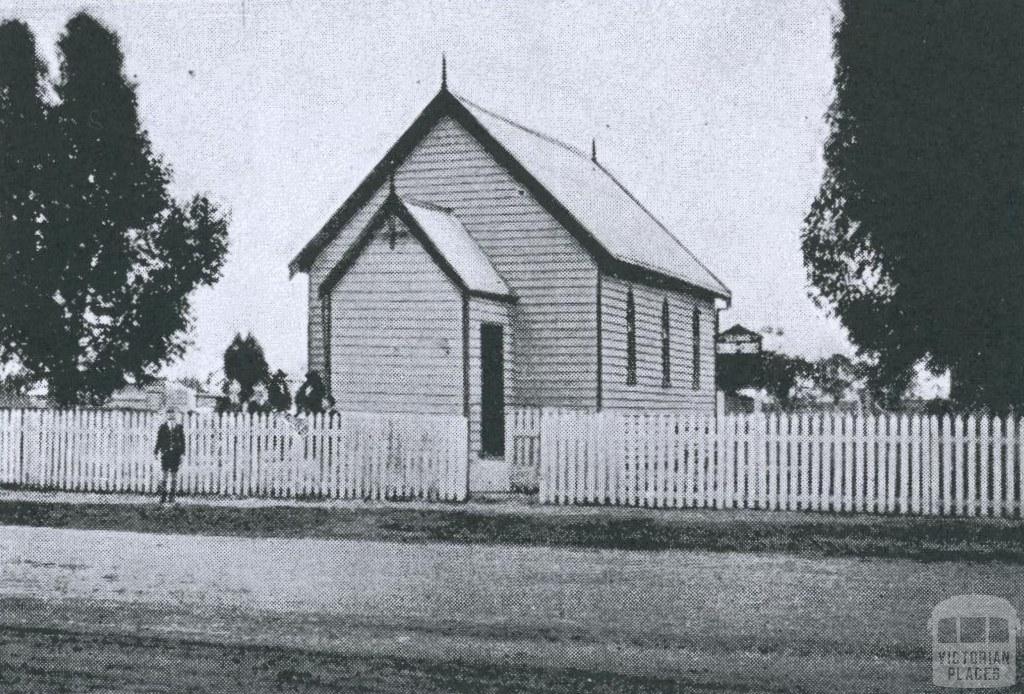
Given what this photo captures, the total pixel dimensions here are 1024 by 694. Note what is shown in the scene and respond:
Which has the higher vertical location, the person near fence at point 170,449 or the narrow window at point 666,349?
the narrow window at point 666,349

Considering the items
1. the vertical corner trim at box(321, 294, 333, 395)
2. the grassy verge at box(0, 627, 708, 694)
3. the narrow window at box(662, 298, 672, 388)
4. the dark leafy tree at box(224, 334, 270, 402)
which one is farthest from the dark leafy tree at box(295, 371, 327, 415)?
the dark leafy tree at box(224, 334, 270, 402)

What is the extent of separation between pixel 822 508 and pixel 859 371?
17561 mm

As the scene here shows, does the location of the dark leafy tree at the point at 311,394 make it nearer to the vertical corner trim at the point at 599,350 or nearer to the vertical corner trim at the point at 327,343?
the vertical corner trim at the point at 327,343

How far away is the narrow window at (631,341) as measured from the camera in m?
28.7

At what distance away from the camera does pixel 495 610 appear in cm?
1034

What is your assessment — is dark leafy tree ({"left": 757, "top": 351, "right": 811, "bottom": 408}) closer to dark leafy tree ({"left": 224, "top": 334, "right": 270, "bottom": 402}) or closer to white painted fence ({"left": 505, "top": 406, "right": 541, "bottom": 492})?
dark leafy tree ({"left": 224, "top": 334, "right": 270, "bottom": 402})

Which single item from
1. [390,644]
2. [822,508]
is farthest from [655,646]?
[822,508]

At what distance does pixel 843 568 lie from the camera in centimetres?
1338

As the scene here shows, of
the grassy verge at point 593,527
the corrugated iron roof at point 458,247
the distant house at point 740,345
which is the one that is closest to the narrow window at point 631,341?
the corrugated iron roof at point 458,247

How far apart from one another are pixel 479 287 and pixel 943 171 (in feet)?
32.7

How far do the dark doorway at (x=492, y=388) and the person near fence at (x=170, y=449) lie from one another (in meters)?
6.55

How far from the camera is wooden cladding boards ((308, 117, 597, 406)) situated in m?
27.0

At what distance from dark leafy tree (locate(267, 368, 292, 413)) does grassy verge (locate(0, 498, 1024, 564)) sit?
577 inches

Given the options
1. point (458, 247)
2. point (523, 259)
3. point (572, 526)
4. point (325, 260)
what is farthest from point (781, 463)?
point (325, 260)
